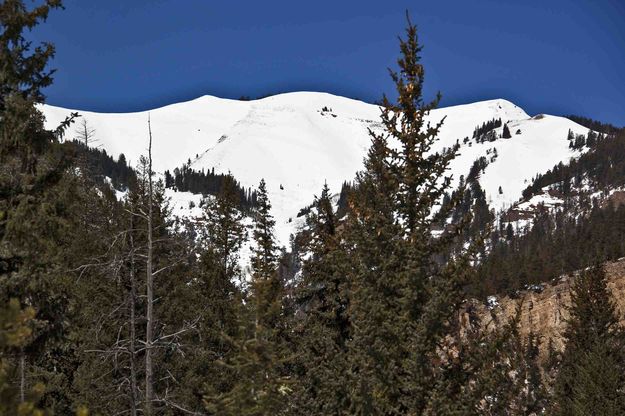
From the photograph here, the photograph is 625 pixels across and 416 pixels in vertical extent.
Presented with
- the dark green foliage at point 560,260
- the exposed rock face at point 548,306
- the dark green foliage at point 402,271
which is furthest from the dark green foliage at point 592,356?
the exposed rock face at point 548,306

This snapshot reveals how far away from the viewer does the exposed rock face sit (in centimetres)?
4948

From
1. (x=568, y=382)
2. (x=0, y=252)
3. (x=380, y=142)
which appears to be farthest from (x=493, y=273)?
(x=0, y=252)

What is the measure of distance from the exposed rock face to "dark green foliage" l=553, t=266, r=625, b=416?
18400mm

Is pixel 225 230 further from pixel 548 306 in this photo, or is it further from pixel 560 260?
pixel 560 260

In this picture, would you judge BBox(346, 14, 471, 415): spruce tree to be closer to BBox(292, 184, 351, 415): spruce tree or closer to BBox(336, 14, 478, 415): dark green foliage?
BBox(336, 14, 478, 415): dark green foliage

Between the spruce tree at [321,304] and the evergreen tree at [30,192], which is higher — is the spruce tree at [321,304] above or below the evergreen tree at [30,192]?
below

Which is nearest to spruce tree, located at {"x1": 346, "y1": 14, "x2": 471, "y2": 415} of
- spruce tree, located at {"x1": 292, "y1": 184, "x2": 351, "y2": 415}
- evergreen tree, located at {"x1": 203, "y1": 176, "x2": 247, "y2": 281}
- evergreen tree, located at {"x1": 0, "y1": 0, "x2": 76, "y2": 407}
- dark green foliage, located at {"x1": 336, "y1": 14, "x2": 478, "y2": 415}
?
dark green foliage, located at {"x1": 336, "y1": 14, "x2": 478, "y2": 415}

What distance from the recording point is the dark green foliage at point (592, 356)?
22547mm

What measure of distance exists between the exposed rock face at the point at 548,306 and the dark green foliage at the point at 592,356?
18.4 m

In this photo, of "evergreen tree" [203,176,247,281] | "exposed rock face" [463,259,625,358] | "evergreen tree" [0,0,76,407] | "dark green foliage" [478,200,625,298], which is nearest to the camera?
"evergreen tree" [0,0,76,407]

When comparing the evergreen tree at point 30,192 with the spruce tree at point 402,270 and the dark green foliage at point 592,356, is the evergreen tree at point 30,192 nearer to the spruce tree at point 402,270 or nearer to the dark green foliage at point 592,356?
the spruce tree at point 402,270

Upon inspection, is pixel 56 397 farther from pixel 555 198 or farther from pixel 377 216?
pixel 555 198

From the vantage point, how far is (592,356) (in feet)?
74.4

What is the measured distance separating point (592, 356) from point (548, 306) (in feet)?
111
